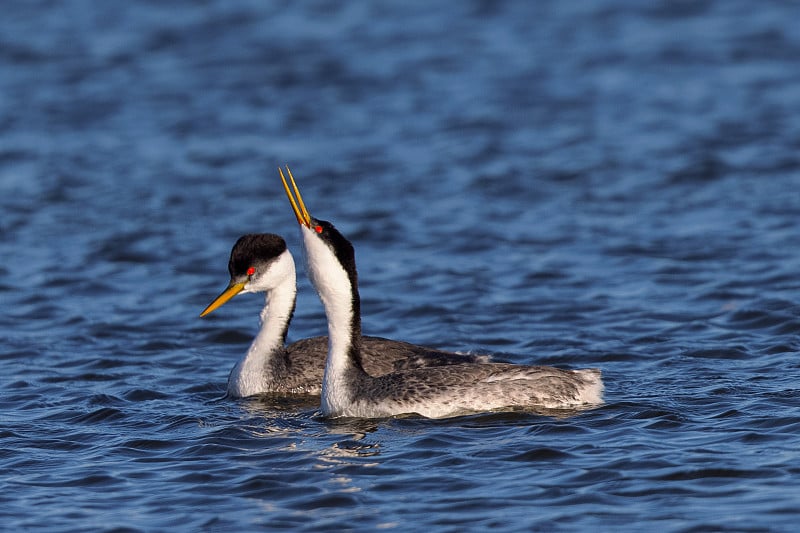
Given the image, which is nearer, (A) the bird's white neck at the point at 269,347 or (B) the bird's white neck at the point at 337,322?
(B) the bird's white neck at the point at 337,322

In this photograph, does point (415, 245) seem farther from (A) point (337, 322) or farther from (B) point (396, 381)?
(B) point (396, 381)

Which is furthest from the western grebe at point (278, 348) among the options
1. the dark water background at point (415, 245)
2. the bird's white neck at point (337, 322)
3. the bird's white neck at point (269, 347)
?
the bird's white neck at point (337, 322)

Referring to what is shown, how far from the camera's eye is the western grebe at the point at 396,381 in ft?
36.9

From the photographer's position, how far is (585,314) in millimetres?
15180

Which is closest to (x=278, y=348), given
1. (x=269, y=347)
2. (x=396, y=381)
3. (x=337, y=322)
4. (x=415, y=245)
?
(x=269, y=347)

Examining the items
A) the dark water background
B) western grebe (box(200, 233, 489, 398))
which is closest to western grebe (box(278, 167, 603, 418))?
the dark water background

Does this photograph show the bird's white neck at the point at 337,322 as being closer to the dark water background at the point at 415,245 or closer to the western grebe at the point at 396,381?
the western grebe at the point at 396,381

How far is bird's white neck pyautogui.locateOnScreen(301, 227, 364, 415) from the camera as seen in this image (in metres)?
11.3

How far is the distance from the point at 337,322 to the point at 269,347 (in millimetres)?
1637

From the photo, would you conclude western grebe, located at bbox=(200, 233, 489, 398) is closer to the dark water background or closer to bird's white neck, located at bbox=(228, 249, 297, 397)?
bird's white neck, located at bbox=(228, 249, 297, 397)

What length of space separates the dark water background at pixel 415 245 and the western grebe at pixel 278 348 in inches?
12.2

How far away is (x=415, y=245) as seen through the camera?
59.8 feet

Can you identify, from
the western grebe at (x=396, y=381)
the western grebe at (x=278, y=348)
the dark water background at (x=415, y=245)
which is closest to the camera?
the dark water background at (x=415, y=245)

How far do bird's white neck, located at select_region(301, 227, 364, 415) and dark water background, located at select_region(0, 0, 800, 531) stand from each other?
0.97ft
